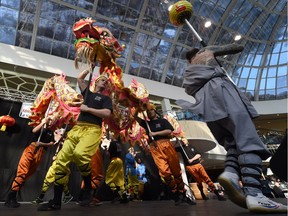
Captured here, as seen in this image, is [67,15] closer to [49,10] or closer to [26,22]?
[49,10]

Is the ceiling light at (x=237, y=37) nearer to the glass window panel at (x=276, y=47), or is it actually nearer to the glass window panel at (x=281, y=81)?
the glass window panel at (x=276, y=47)

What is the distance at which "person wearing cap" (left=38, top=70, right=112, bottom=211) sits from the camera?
2.74 m

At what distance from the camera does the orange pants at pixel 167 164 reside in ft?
12.5

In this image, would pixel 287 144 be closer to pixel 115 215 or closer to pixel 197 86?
pixel 197 86

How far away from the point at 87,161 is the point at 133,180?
13.4 feet

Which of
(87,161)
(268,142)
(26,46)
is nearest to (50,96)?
(87,161)

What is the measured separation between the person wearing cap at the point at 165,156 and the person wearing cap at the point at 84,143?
3.61ft

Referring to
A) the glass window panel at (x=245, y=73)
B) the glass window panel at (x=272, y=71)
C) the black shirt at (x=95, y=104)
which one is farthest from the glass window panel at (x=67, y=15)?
the glass window panel at (x=272, y=71)

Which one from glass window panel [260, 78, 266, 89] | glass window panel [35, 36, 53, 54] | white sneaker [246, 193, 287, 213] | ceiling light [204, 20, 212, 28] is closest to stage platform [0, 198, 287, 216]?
white sneaker [246, 193, 287, 213]

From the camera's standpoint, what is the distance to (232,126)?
1937mm

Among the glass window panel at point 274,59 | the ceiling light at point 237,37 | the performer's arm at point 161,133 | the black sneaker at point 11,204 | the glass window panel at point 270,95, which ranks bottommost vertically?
the black sneaker at point 11,204

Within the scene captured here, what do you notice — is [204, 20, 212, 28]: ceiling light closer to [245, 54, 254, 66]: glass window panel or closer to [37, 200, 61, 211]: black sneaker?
[245, 54, 254, 66]: glass window panel

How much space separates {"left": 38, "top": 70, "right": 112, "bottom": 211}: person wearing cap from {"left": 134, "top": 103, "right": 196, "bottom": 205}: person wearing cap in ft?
3.61

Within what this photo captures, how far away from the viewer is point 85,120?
3000 mm
